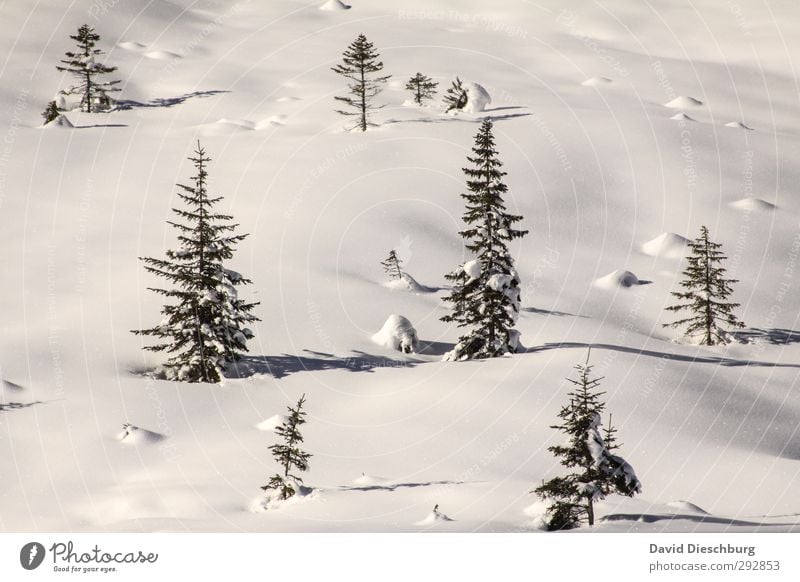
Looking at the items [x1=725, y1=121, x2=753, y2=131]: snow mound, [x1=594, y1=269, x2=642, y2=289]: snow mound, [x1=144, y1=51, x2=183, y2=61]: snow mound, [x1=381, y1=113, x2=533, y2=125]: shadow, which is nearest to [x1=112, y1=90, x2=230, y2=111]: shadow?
[x1=144, y1=51, x2=183, y2=61]: snow mound

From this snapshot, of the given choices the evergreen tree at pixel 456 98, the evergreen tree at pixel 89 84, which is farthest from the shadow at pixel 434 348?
the evergreen tree at pixel 89 84

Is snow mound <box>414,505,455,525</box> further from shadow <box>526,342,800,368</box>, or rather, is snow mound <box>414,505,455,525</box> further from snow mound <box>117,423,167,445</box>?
shadow <box>526,342,800,368</box>

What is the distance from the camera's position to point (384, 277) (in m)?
42.5

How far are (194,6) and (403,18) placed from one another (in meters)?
24.8

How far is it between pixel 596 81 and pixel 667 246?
113ft

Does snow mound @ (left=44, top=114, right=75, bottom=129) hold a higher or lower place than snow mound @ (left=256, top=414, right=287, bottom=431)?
higher

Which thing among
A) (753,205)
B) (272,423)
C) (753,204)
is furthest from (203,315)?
(753,204)

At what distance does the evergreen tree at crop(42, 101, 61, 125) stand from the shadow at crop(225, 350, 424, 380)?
1621 inches

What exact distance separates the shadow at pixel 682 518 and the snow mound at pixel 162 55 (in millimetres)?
77238

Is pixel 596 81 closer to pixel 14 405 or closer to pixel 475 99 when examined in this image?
pixel 475 99

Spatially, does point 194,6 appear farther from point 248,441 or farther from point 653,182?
point 248,441

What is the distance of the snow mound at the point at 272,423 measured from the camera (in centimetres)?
2761

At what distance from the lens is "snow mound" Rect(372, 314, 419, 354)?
3459 cm

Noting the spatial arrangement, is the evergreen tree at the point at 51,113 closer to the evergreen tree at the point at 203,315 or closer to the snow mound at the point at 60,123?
the snow mound at the point at 60,123
